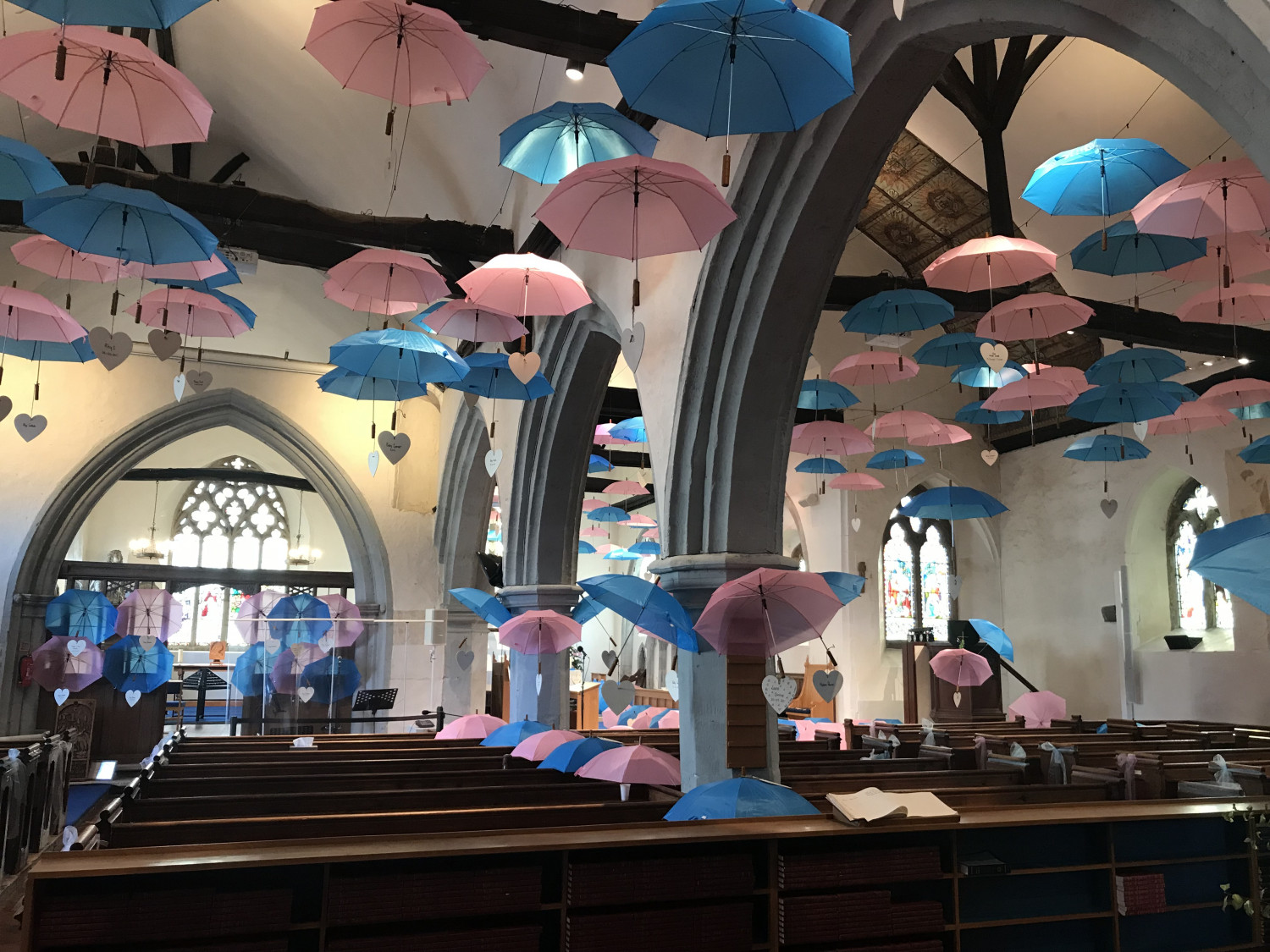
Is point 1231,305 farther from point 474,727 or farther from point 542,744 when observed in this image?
point 474,727

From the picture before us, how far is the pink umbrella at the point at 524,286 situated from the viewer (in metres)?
5.64

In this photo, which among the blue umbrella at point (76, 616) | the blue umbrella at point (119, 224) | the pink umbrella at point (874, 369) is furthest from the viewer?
the blue umbrella at point (76, 616)

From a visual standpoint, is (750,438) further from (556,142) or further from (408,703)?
(408,703)

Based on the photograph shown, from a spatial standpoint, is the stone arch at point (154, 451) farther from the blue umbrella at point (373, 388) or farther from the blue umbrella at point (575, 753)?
the blue umbrella at point (575, 753)

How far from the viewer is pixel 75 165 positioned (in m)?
8.07

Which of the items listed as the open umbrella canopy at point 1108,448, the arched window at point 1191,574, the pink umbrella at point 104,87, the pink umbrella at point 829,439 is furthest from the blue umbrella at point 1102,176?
the arched window at point 1191,574

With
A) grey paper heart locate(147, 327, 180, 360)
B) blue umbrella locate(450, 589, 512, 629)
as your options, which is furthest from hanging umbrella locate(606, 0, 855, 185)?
blue umbrella locate(450, 589, 512, 629)

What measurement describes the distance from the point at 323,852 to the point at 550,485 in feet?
19.5

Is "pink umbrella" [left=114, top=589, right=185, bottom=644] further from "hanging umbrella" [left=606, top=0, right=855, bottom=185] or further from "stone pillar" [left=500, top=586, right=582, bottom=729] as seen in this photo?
"hanging umbrella" [left=606, top=0, right=855, bottom=185]

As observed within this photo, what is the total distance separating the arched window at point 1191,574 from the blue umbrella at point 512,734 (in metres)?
9.46

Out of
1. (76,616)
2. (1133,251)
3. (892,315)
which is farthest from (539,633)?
(76,616)

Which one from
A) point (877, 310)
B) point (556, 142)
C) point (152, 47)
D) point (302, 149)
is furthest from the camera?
point (302, 149)

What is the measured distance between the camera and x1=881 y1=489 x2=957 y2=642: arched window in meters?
15.2

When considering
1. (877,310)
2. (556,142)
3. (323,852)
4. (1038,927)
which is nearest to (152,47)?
(556,142)
